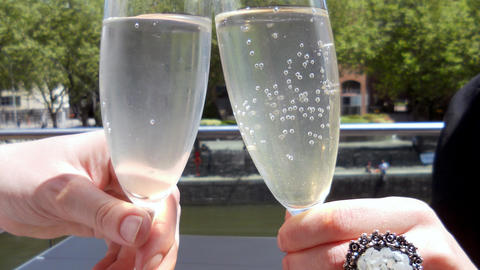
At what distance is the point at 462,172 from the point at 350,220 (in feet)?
4.96

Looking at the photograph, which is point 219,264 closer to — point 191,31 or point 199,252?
point 199,252

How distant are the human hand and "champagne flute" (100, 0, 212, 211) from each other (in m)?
0.31

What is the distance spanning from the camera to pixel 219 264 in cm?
173

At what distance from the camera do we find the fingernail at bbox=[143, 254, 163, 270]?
97 centimetres

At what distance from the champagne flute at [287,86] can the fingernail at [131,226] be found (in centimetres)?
29

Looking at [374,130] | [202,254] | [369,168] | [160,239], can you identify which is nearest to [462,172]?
[374,130]

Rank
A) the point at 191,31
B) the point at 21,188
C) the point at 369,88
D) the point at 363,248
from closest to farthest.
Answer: the point at 363,248
the point at 191,31
the point at 21,188
the point at 369,88

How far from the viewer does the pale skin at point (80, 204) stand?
2.97ft

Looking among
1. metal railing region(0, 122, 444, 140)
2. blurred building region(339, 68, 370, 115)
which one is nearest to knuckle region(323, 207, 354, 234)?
metal railing region(0, 122, 444, 140)

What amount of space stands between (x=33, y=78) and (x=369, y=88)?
20002 millimetres

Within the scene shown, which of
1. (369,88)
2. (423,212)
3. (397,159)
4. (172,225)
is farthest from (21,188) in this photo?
(369,88)

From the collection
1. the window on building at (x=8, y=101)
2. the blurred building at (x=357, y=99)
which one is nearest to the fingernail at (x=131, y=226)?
the blurred building at (x=357, y=99)

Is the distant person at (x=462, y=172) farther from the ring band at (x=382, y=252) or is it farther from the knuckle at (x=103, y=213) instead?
the knuckle at (x=103, y=213)

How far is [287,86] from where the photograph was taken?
2.70 ft
